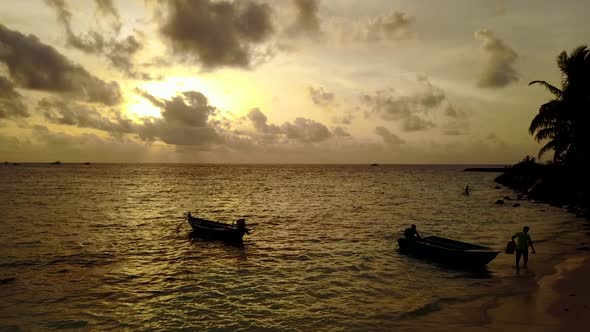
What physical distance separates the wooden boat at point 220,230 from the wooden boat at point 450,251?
39.3 feet

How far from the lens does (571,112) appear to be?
33.3m

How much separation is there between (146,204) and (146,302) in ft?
144

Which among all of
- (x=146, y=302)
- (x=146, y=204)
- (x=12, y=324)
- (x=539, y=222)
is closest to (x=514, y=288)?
(x=146, y=302)

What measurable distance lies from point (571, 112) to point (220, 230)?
33383 millimetres

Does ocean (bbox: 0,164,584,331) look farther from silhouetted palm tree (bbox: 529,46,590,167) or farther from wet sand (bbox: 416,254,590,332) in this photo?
silhouetted palm tree (bbox: 529,46,590,167)

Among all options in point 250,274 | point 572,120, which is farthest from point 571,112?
point 250,274

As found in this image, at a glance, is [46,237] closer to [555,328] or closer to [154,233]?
[154,233]

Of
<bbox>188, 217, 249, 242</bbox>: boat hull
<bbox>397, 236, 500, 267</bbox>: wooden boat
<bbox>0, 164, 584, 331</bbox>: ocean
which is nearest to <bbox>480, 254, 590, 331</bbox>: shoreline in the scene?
<bbox>0, 164, 584, 331</bbox>: ocean

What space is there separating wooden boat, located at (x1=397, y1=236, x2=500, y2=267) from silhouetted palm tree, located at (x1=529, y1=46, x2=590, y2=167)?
20666mm

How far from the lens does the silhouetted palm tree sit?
3281 centimetres

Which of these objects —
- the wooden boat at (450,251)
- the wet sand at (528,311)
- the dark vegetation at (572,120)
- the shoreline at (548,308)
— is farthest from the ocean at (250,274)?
the dark vegetation at (572,120)

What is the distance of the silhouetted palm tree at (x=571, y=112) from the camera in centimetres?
3281

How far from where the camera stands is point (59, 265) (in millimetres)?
22797

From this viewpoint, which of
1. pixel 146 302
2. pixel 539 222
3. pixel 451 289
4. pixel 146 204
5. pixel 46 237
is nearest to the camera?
pixel 146 302
